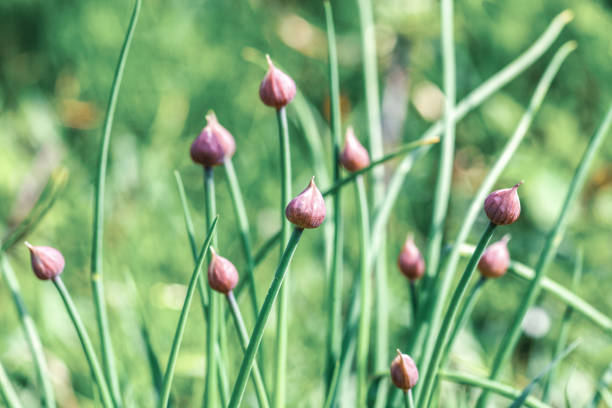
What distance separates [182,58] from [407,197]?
647mm

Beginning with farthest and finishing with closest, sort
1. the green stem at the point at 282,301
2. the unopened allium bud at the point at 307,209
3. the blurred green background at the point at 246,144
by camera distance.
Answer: the blurred green background at the point at 246,144, the green stem at the point at 282,301, the unopened allium bud at the point at 307,209

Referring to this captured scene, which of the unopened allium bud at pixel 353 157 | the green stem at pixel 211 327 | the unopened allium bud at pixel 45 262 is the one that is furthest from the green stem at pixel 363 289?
the unopened allium bud at pixel 45 262

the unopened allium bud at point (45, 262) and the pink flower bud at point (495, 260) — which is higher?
the pink flower bud at point (495, 260)

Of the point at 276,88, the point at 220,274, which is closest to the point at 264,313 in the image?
the point at 220,274

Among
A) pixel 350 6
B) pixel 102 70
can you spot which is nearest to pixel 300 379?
pixel 102 70

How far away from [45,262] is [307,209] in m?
0.19

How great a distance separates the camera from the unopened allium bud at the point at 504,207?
1.04 feet

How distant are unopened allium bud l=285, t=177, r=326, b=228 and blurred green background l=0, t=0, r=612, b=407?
0.40 m

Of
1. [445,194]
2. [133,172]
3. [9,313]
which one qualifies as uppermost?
[445,194]

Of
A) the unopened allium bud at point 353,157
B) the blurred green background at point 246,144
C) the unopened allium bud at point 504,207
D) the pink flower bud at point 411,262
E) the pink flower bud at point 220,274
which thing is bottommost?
the blurred green background at point 246,144

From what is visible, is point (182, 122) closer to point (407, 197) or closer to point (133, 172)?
point (133, 172)

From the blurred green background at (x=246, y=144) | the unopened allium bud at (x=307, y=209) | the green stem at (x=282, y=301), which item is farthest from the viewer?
the blurred green background at (x=246, y=144)

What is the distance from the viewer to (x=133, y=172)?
4.00 feet

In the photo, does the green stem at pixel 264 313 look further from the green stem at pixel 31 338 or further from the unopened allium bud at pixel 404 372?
the green stem at pixel 31 338
